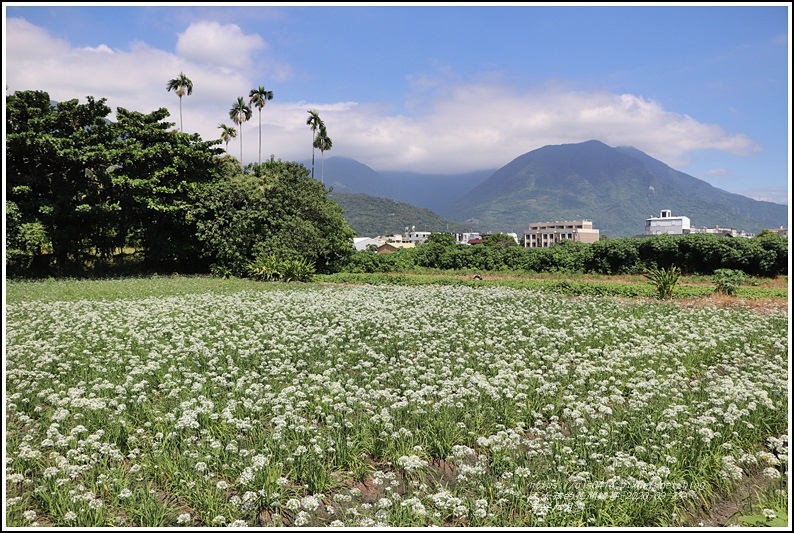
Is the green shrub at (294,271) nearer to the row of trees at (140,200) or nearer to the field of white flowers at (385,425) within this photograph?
the row of trees at (140,200)

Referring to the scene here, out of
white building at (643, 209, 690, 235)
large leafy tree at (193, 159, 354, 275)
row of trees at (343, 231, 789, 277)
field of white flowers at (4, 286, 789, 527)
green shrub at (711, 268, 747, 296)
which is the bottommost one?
field of white flowers at (4, 286, 789, 527)

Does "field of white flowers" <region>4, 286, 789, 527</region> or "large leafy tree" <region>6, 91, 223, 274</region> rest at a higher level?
"large leafy tree" <region>6, 91, 223, 274</region>

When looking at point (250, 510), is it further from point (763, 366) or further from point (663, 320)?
point (663, 320)

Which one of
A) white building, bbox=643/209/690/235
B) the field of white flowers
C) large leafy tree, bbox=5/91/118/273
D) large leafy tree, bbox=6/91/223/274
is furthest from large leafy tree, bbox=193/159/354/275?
white building, bbox=643/209/690/235

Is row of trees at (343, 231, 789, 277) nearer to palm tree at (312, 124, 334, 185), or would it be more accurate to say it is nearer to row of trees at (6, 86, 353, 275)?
row of trees at (6, 86, 353, 275)

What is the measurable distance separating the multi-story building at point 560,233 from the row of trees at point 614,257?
123143 mm

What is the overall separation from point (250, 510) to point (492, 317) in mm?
9743

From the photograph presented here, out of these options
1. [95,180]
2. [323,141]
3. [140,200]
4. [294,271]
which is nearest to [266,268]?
[294,271]

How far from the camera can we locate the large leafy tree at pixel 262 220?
3031 centimetres

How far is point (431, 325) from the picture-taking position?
12.5 meters

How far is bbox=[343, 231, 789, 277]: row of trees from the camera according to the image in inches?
1094

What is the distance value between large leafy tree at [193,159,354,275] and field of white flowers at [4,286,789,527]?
1873cm

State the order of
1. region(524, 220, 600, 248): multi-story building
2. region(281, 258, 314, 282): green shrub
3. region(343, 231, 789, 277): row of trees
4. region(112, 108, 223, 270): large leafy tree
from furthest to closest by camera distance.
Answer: region(524, 220, 600, 248): multi-story building
region(112, 108, 223, 270): large leafy tree
region(281, 258, 314, 282): green shrub
region(343, 231, 789, 277): row of trees

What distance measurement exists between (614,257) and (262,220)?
21369 millimetres
